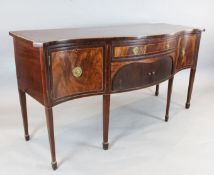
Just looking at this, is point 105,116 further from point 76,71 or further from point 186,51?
point 186,51

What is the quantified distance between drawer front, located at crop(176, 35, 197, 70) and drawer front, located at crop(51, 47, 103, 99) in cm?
83

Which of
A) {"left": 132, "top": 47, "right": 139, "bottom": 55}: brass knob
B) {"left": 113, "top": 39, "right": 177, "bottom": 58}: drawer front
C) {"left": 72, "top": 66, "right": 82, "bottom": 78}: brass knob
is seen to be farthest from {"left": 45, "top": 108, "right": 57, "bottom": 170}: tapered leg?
{"left": 132, "top": 47, "right": 139, "bottom": 55}: brass knob

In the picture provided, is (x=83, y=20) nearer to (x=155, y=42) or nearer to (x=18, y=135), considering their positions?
(x=155, y=42)

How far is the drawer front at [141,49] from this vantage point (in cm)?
160

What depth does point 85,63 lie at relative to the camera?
1.53 m

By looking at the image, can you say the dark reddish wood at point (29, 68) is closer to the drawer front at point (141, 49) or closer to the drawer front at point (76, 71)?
the drawer front at point (76, 71)

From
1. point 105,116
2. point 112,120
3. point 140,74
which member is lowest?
point 112,120

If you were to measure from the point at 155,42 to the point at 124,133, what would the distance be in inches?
30.1

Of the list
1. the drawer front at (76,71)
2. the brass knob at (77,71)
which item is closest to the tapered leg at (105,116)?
the drawer front at (76,71)

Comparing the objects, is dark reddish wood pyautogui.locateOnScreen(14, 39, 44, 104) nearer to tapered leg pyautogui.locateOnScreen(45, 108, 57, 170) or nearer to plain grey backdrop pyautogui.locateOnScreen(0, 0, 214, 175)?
tapered leg pyautogui.locateOnScreen(45, 108, 57, 170)

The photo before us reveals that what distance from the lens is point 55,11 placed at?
7.87 ft

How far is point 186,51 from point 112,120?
2.84ft

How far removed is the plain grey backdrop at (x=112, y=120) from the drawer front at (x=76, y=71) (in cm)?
50

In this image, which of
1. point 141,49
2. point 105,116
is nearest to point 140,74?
point 141,49
